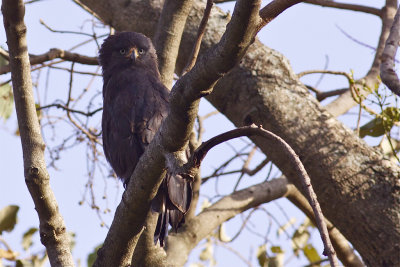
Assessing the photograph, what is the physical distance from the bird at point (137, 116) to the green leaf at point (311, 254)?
1.46m

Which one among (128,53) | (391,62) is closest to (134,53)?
(128,53)

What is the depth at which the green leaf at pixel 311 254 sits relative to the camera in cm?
446

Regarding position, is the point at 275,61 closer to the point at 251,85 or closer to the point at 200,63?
the point at 251,85

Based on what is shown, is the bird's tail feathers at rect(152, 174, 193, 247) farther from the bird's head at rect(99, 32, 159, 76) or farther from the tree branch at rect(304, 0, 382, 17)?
the tree branch at rect(304, 0, 382, 17)

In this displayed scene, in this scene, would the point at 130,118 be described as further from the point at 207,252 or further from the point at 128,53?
the point at 207,252

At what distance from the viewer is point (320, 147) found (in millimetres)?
3316

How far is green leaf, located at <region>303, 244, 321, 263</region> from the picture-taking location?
14.6 feet

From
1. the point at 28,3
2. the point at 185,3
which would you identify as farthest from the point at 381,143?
the point at 28,3

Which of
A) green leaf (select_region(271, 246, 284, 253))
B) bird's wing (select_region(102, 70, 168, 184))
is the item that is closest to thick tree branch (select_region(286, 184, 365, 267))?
green leaf (select_region(271, 246, 284, 253))

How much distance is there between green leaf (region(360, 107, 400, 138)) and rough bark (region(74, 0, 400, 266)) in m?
0.24

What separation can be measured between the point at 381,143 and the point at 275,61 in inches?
34.8

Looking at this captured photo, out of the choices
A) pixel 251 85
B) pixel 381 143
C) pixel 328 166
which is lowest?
pixel 328 166

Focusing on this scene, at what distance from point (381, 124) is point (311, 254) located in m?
1.27

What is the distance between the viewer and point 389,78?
2.03m
